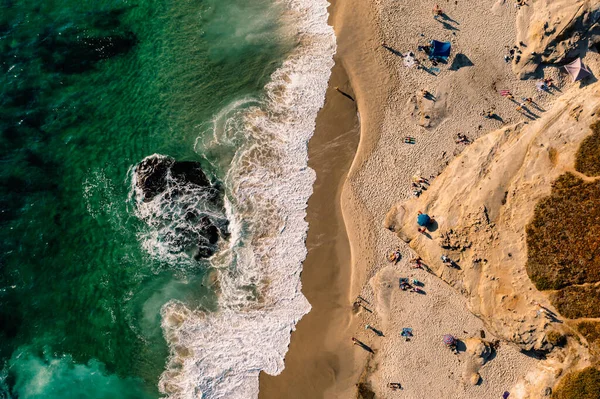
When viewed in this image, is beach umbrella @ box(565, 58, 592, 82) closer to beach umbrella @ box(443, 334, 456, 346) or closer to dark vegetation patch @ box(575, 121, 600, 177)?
dark vegetation patch @ box(575, 121, 600, 177)

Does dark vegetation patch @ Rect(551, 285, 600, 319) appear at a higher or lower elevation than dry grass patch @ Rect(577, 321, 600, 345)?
higher

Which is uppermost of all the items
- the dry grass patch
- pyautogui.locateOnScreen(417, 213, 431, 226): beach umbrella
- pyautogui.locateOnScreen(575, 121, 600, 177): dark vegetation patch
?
pyautogui.locateOnScreen(575, 121, 600, 177): dark vegetation patch

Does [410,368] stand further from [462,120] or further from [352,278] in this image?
[462,120]

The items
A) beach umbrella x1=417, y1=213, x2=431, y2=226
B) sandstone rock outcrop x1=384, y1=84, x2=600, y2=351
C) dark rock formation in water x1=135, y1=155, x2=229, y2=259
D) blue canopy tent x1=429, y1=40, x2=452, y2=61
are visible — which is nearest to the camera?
sandstone rock outcrop x1=384, y1=84, x2=600, y2=351

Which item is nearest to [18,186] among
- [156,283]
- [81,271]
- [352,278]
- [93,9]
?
[81,271]

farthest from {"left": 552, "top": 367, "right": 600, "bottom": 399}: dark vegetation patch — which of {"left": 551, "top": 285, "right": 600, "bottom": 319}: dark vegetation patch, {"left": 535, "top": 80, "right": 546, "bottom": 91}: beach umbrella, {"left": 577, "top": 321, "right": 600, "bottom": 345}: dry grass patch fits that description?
{"left": 535, "top": 80, "right": 546, "bottom": 91}: beach umbrella

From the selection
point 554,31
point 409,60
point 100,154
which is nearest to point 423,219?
point 409,60

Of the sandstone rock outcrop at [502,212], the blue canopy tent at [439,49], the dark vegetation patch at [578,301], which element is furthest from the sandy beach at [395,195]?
the dark vegetation patch at [578,301]
